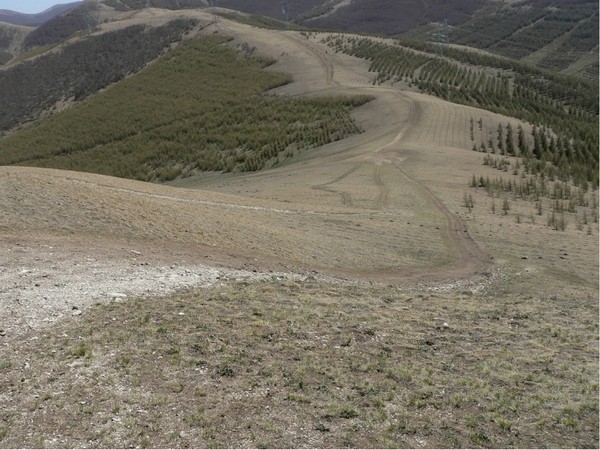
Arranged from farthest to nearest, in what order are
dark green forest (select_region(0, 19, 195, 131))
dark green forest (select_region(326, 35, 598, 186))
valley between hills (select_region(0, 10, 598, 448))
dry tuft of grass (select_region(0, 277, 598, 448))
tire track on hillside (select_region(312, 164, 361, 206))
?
dark green forest (select_region(0, 19, 195, 131)), dark green forest (select_region(326, 35, 598, 186)), tire track on hillside (select_region(312, 164, 361, 206)), valley between hills (select_region(0, 10, 598, 448)), dry tuft of grass (select_region(0, 277, 598, 448))

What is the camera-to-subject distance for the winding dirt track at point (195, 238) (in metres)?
10.8

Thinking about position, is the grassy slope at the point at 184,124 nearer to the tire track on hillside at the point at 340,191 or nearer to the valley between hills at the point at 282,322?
the tire track on hillside at the point at 340,191

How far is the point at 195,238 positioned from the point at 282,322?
5181 millimetres

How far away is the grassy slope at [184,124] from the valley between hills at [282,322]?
2184 cm

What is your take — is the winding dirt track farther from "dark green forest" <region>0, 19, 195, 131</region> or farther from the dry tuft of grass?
"dark green forest" <region>0, 19, 195, 131</region>

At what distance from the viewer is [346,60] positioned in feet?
229

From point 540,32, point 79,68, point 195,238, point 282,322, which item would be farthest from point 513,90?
point 540,32

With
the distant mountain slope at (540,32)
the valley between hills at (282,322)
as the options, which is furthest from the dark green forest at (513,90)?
the distant mountain slope at (540,32)

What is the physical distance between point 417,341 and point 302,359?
2373 mm

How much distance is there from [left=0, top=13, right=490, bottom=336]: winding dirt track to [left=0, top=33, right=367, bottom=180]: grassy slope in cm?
1792

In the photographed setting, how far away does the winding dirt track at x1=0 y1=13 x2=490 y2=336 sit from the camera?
10.8 meters

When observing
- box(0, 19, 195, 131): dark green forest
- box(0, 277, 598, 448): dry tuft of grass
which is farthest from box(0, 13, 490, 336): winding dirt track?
box(0, 19, 195, 131): dark green forest

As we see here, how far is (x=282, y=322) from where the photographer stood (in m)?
9.80

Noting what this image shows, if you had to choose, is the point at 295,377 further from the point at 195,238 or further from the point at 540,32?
the point at 540,32
